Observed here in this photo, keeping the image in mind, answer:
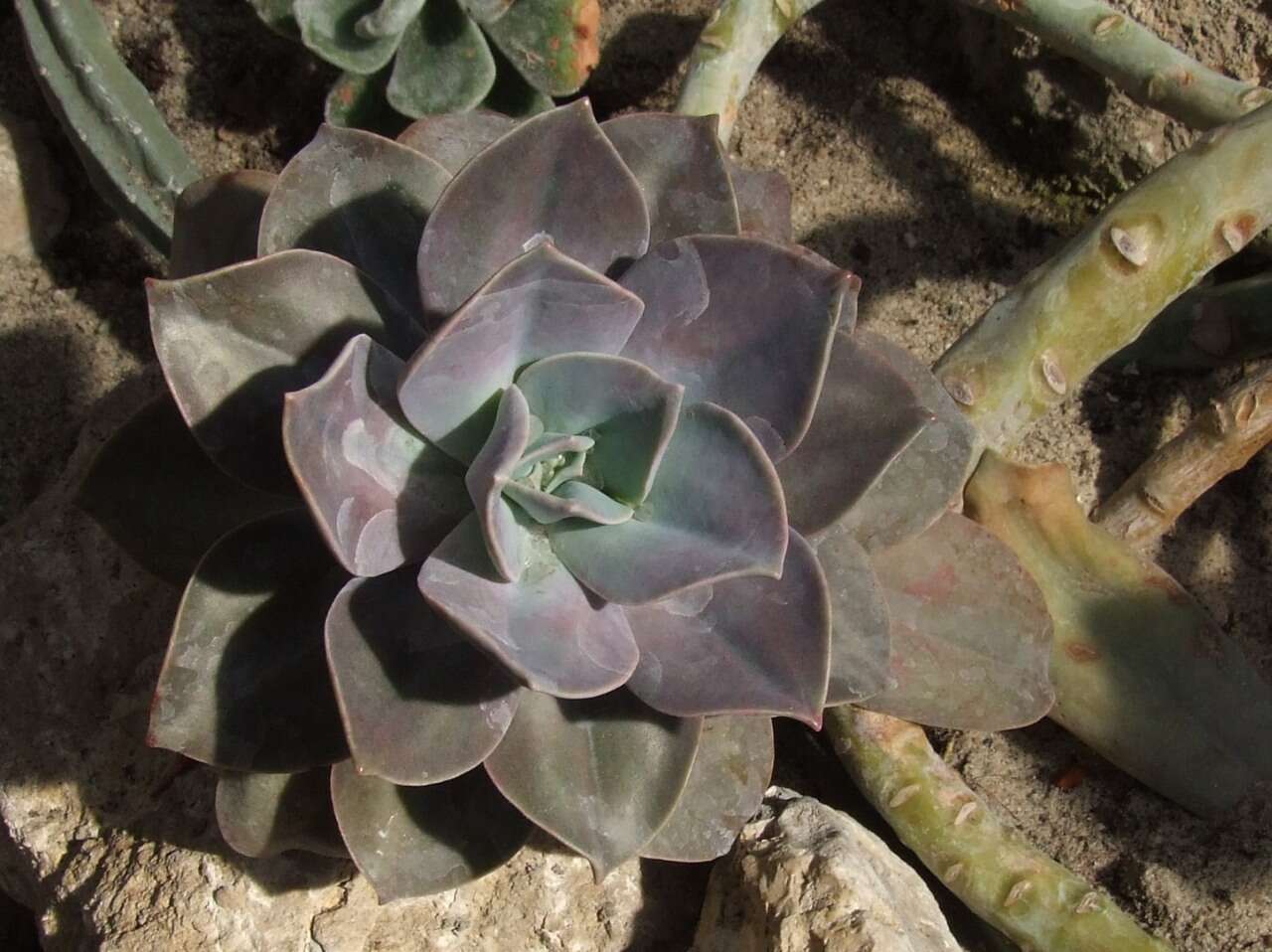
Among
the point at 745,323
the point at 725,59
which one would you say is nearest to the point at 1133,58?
the point at 725,59

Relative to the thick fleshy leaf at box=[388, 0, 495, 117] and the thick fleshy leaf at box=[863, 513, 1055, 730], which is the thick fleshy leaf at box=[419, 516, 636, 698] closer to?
the thick fleshy leaf at box=[863, 513, 1055, 730]

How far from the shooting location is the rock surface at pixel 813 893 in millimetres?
1101

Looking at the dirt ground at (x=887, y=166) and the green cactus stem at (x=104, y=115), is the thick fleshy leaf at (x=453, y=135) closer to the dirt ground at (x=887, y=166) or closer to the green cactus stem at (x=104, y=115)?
the green cactus stem at (x=104, y=115)

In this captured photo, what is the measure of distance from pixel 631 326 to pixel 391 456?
22 cm

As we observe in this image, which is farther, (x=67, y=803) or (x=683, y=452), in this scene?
(x=67, y=803)

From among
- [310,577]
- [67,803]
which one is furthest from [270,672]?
[67,803]

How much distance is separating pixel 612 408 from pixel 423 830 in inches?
16.1

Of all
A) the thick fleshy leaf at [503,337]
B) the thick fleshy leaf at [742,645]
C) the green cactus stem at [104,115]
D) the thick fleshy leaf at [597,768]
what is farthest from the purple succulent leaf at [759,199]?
the green cactus stem at [104,115]

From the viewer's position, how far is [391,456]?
93 centimetres

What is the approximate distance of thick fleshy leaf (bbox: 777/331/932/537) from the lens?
93cm

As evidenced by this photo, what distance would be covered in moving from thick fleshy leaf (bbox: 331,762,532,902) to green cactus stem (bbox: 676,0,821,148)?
0.81 m

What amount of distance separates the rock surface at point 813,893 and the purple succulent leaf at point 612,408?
0.45 meters

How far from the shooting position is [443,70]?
152 cm

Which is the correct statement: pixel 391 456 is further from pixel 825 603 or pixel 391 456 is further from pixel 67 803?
pixel 67 803
